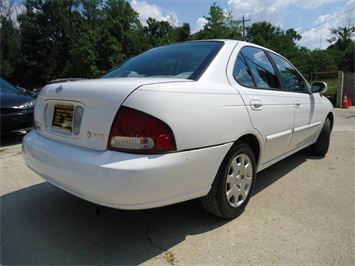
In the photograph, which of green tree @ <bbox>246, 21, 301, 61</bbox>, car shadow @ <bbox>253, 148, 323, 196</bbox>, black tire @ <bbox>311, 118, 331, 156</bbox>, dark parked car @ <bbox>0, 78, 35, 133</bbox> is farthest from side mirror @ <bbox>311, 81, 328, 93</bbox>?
green tree @ <bbox>246, 21, 301, 61</bbox>

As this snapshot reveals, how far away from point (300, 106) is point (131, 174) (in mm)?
2454

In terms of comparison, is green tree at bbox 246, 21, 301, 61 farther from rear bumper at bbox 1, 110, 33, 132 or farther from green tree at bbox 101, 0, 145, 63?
rear bumper at bbox 1, 110, 33, 132

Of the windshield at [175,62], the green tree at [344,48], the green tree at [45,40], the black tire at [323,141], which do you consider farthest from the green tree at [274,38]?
the windshield at [175,62]

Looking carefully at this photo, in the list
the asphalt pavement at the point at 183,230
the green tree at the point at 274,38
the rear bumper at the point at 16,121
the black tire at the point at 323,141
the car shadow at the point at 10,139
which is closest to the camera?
the asphalt pavement at the point at 183,230

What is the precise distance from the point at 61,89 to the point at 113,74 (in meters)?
0.70

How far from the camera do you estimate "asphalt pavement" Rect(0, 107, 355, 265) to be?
198 centimetres

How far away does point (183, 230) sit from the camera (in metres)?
2.32

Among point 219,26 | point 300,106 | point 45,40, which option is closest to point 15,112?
point 300,106

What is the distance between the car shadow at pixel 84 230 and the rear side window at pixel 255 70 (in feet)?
4.13

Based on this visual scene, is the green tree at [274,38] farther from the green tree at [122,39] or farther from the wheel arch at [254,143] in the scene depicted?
the wheel arch at [254,143]

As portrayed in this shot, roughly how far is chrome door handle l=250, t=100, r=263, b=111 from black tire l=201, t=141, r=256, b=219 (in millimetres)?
321

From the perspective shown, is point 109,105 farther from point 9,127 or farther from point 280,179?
point 9,127

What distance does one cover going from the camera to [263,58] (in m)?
3.13

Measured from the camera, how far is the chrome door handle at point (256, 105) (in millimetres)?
2456
